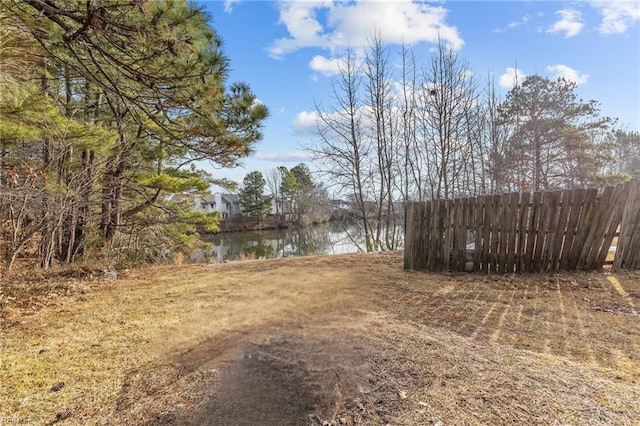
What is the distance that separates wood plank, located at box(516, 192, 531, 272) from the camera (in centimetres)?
404

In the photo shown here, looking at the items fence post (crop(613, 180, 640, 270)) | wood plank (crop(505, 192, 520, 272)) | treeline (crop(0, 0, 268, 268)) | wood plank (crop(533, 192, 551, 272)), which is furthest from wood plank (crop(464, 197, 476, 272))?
treeline (crop(0, 0, 268, 268))

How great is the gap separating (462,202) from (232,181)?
7.48 m

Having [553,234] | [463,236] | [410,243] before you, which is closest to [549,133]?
[553,234]

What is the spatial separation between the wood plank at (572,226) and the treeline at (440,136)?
6.41 meters

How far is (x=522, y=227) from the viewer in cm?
409

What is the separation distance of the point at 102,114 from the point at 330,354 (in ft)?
23.9

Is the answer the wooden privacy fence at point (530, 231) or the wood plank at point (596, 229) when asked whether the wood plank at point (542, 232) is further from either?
the wood plank at point (596, 229)

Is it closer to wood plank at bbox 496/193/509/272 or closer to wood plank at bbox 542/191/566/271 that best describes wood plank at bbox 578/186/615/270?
wood plank at bbox 542/191/566/271

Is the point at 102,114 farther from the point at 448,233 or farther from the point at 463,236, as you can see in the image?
the point at 463,236

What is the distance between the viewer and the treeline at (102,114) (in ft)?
8.02

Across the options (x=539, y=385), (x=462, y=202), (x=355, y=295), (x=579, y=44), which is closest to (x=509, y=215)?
(x=462, y=202)

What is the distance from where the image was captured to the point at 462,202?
4441 millimetres

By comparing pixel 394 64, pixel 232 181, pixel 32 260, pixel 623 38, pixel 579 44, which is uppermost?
pixel 394 64

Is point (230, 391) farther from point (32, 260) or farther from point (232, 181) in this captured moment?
point (232, 181)
